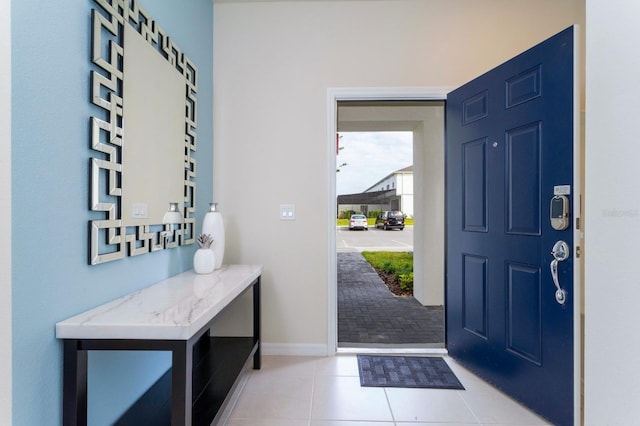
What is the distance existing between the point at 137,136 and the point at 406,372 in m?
2.26

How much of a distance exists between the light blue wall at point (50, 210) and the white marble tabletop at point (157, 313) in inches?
2.8

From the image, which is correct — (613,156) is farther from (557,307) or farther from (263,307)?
(263,307)

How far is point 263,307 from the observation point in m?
2.58

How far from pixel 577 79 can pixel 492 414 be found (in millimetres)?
1901

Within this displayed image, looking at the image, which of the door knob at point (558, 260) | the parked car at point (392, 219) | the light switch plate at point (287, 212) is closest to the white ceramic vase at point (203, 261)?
the light switch plate at point (287, 212)

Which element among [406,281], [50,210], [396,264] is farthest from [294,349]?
[396,264]

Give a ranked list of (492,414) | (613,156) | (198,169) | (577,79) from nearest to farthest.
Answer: (613,156) → (577,79) → (492,414) → (198,169)

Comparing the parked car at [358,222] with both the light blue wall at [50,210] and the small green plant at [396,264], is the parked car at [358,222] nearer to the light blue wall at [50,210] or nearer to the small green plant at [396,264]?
the small green plant at [396,264]

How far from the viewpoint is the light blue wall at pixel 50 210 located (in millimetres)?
973

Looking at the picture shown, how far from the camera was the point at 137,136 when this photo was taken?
155 cm

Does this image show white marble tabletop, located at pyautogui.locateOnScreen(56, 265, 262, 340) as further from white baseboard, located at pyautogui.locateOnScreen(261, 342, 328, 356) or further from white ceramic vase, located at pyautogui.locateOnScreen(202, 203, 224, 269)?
white baseboard, located at pyautogui.locateOnScreen(261, 342, 328, 356)

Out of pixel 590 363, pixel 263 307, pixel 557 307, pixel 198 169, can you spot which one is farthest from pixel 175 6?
pixel 557 307

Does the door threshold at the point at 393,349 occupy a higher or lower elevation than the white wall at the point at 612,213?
lower

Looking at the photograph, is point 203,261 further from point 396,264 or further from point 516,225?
point 396,264
